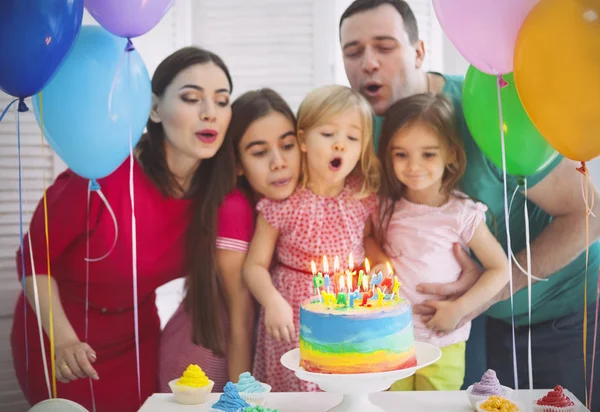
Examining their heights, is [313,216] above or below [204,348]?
above

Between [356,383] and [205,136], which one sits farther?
[205,136]

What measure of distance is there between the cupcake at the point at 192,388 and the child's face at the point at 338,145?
0.75 meters

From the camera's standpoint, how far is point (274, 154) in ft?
7.61

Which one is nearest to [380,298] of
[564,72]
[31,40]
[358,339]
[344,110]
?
[358,339]

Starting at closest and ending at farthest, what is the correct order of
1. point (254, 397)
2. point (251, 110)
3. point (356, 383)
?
1. point (356, 383)
2. point (254, 397)
3. point (251, 110)

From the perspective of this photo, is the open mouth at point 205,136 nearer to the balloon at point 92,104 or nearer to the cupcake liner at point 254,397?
the balloon at point 92,104

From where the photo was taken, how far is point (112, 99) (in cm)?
204

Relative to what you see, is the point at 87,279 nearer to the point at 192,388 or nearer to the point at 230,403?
the point at 192,388

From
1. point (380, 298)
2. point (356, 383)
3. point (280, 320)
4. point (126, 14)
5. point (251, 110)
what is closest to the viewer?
point (356, 383)

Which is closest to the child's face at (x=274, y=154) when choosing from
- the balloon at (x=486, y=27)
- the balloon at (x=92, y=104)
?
the balloon at (x=92, y=104)

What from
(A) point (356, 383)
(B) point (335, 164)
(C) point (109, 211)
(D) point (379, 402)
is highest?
(B) point (335, 164)

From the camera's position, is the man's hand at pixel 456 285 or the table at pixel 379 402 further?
the man's hand at pixel 456 285

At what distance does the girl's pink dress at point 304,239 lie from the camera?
90.1 inches

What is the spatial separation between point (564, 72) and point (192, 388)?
47.0 inches
